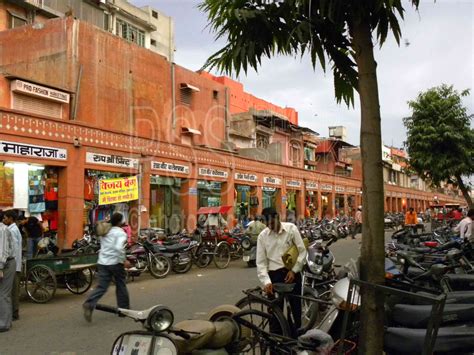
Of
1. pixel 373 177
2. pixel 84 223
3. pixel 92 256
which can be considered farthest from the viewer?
pixel 84 223

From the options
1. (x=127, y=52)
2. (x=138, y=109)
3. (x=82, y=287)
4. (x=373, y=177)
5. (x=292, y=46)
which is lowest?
(x=82, y=287)

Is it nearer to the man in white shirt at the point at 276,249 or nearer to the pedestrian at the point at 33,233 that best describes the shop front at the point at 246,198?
the pedestrian at the point at 33,233

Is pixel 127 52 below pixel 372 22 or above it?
above

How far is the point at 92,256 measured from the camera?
388 inches

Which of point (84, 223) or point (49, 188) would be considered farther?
point (84, 223)

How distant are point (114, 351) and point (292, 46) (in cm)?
263

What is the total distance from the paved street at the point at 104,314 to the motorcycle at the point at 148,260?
0.80ft

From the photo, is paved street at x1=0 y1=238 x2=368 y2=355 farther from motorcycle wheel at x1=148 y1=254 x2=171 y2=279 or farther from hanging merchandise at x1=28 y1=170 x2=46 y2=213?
hanging merchandise at x1=28 y1=170 x2=46 y2=213

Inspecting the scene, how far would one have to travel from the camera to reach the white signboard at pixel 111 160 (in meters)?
15.1

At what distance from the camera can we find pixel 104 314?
25.9 ft

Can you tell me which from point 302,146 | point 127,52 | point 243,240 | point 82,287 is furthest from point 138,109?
point 302,146

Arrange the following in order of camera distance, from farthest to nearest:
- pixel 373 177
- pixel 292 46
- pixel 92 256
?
1. pixel 92 256
2. pixel 292 46
3. pixel 373 177

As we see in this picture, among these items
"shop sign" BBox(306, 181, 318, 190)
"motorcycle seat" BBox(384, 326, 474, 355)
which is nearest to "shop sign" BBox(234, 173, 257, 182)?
"shop sign" BBox(306, 181, 318, 190)

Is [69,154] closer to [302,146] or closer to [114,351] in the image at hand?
[114,351]
